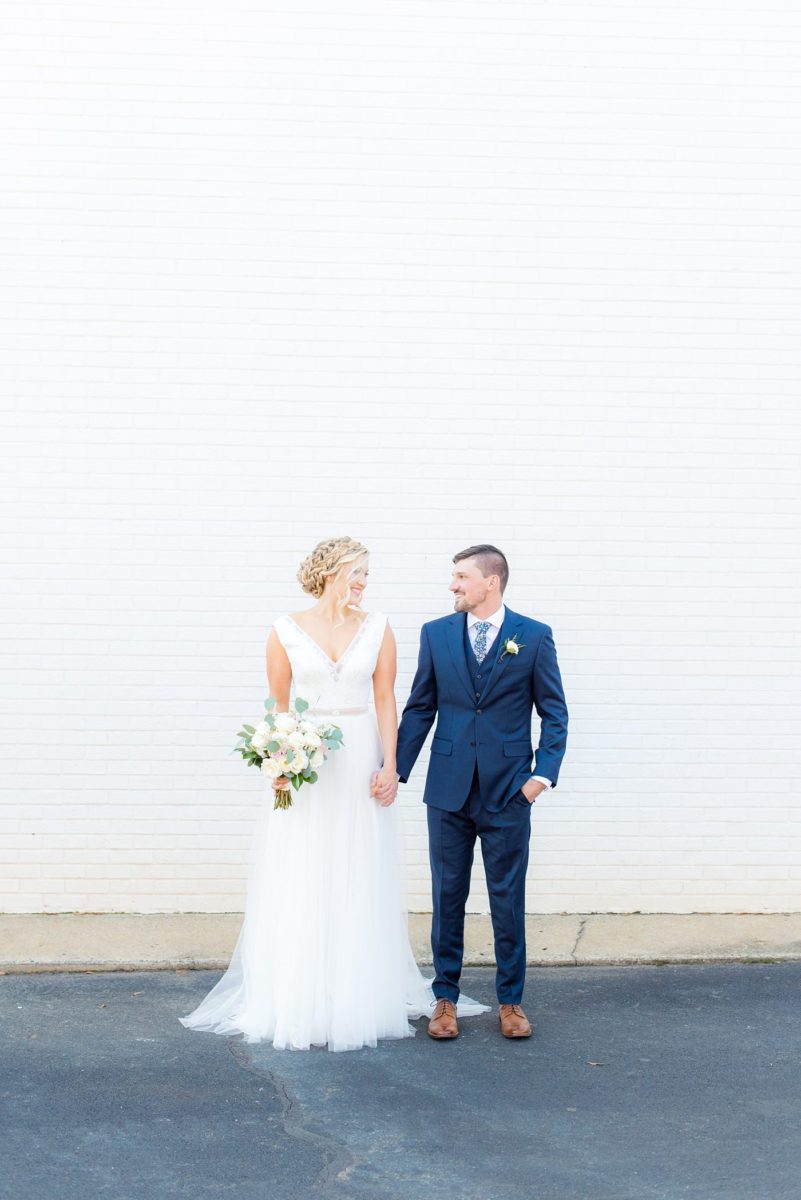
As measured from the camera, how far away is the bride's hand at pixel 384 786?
6098 millimetres

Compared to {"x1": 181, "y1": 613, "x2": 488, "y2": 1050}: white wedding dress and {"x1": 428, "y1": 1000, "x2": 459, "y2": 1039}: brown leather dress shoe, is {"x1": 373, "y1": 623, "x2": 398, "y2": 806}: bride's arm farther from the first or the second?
{"x1": 428, "y1": 1000, "x2": 459, "y2": 1039}: brown leather dress shoe

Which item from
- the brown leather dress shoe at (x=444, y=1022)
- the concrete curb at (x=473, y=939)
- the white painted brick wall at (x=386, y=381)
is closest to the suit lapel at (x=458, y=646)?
the brown leather dress shoe at (x=444, y=1022)

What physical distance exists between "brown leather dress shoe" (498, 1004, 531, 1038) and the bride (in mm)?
383

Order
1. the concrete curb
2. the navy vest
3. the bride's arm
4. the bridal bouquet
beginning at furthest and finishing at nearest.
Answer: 1. the concrete curb
2. the bride's arm
3. the navy vest
4. the bridal bouquet

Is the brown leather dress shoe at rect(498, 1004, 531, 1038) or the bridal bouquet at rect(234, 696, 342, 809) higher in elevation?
the bridal bouquet at rect(234, 696, 342, 809)

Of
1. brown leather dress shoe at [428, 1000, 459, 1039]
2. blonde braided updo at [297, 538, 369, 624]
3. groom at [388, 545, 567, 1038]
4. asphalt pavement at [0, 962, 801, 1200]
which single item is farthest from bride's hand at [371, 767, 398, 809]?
asphalt pavement at [0, 962, 801, 1200]

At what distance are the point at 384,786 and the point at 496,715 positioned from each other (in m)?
0.57

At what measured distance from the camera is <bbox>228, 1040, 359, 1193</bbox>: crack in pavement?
468 cm

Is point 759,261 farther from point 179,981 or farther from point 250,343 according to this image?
point 179,981

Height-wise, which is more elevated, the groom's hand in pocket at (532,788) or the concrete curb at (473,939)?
the groom's hand in pocket at (532,788)

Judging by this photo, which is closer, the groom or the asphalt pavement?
the asphalt pavement

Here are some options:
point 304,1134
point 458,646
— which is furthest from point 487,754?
point 304,1134

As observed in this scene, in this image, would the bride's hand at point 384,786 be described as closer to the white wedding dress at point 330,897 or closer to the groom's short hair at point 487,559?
the white wedding dress at point 330,897

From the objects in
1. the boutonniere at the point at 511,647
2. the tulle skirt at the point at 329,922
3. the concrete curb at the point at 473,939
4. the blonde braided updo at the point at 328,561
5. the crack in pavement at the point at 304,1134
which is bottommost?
the crack in pavement at the point at 304,1134
